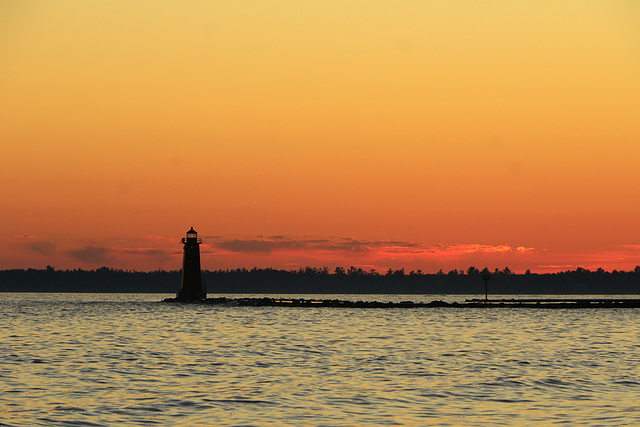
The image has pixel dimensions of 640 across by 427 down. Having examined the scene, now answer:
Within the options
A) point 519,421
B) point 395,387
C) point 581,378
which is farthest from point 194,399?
point 581,378

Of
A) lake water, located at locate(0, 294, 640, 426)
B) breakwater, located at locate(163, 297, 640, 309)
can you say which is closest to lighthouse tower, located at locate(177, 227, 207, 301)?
breakwater, located at locate(163, 297, 640, 309)

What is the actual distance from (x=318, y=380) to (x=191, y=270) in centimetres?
8521

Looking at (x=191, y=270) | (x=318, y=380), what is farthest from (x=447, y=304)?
(x=318, y=380)

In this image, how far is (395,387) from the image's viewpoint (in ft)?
99.3

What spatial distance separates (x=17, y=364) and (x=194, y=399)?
13785 millimetres

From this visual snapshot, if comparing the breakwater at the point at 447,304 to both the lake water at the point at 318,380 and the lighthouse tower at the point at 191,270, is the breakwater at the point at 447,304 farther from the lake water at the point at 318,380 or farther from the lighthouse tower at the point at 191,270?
the lake water at the point at 318,380

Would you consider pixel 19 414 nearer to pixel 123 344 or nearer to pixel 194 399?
pixel 194 399

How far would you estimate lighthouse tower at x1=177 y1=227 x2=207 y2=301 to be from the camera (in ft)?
360

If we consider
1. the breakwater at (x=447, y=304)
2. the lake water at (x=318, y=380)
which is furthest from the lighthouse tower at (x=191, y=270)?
the lake water at (x=318, y=380)

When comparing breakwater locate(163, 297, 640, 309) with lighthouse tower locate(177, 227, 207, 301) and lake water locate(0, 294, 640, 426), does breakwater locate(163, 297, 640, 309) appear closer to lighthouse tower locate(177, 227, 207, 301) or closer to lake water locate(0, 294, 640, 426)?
lighthouse tower locate(177, 227, 207, 301)

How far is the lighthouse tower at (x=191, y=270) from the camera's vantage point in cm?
10975

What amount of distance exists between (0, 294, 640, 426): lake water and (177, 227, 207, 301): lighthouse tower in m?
51.4

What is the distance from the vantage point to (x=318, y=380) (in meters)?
32.5

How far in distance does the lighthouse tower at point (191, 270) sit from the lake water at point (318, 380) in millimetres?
51428
